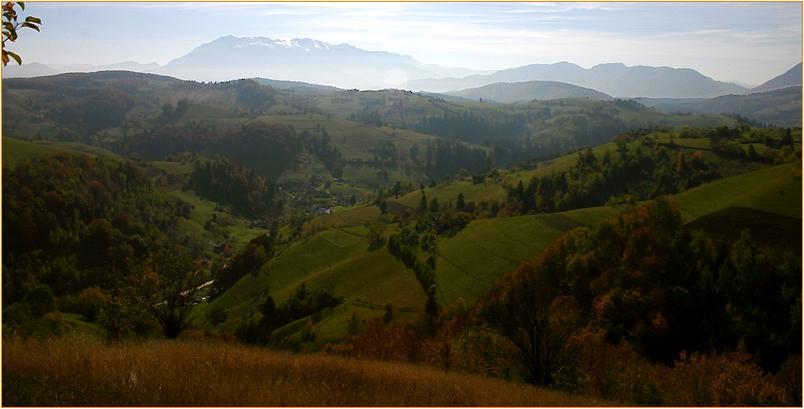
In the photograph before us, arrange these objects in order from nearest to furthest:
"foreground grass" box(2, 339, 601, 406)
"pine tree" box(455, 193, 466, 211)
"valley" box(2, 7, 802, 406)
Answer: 1. "foreground grass" box(2, 339, 601, 406)
2. "valley" box(2, 7, 802, 406)
3. "pine tree" box(455, 193, 466, 211)

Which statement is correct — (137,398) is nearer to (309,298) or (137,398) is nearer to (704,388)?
(704,388)

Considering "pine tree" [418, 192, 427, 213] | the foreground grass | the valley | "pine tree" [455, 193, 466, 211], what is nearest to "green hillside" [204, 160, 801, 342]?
the valley

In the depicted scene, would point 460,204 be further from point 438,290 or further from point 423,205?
point 438,290

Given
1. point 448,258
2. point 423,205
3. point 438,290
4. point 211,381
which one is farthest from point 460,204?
point 211,381

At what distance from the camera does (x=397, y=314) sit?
261 ft

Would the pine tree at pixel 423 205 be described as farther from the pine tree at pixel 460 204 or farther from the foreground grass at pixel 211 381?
the foreground grass at pixel 211 381

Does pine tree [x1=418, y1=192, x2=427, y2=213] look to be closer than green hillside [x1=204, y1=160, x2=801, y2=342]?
No

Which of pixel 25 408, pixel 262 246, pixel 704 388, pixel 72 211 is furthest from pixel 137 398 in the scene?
pixel 72 211

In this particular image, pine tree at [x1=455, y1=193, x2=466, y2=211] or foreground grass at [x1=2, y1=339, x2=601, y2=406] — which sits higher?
foreground grass at [x1=2, y1=339, x2=601, y2=406]

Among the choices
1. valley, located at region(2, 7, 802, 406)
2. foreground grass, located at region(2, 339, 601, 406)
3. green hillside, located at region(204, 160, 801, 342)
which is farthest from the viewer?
green hillside, located at region(204, 160, 801, 342)

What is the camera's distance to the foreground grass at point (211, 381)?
1097 centimetres

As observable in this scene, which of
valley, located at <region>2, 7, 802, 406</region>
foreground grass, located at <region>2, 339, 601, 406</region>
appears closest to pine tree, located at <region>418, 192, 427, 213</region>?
valley, located at <region>2, 7, 802, 406</region>

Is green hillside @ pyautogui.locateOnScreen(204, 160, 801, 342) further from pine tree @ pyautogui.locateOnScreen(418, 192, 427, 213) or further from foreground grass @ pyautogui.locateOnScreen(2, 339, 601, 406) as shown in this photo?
foreground grass @ pyautogui.locateOnScreen(2, 339, 601, 406)

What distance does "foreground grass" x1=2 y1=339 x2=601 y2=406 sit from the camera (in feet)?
36.0
